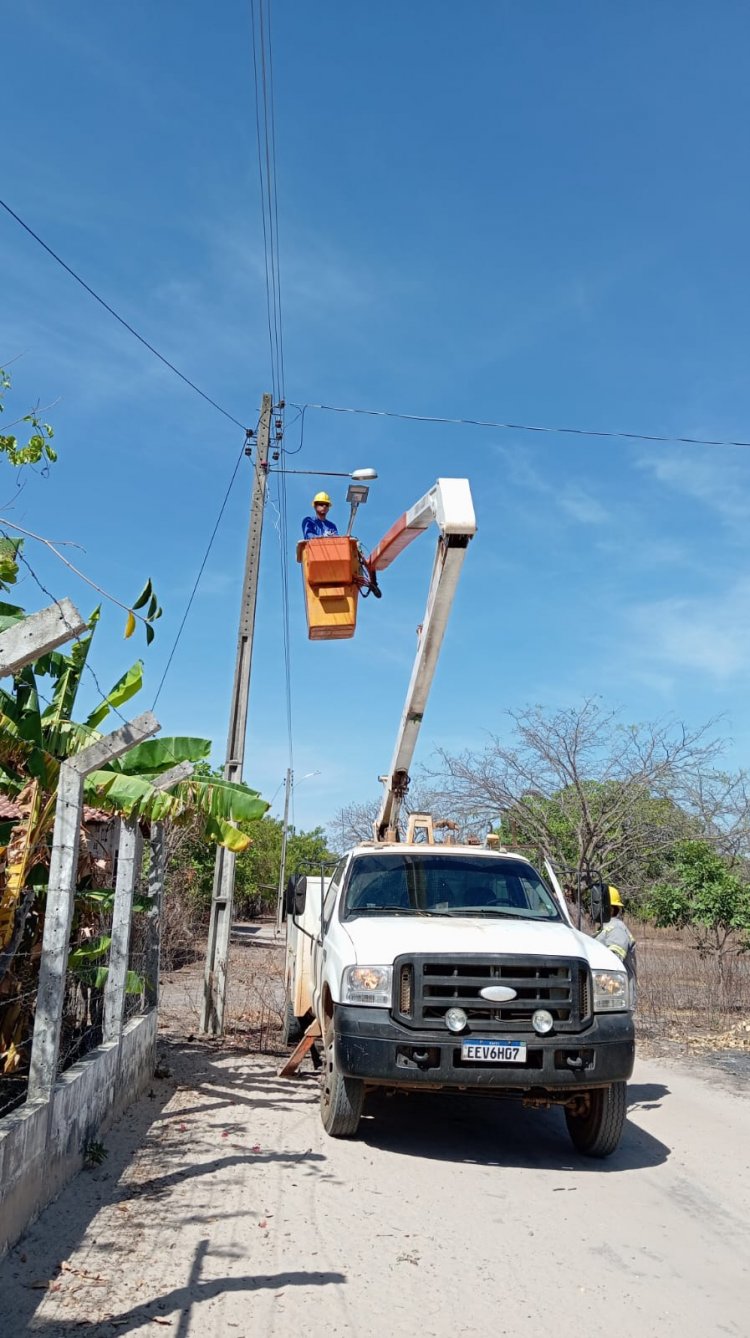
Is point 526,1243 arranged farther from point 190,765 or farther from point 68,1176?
point 190,765

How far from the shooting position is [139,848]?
8.16 metres

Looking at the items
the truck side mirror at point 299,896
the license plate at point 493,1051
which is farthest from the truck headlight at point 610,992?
the truck side mirror at point 299,896

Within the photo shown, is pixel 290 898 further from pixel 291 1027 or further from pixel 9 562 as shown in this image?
pixel 9 562

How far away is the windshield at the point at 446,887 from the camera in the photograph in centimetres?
812

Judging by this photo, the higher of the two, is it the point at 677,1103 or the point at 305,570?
the point at 305,570

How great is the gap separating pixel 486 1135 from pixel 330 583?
4522 millimetres


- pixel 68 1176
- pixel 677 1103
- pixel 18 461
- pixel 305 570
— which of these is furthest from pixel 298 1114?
pixel 18 461

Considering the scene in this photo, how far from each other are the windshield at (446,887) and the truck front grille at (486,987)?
1.15 m

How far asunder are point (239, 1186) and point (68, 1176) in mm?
975

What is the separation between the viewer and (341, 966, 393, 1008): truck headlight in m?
6.81

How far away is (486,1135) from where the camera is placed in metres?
7.84

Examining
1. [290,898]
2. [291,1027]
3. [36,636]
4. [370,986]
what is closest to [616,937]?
[290,898]

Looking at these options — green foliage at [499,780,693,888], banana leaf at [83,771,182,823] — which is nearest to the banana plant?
banana leaf at [83,771,182,823]

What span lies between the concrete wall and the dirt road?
144 millimetres
